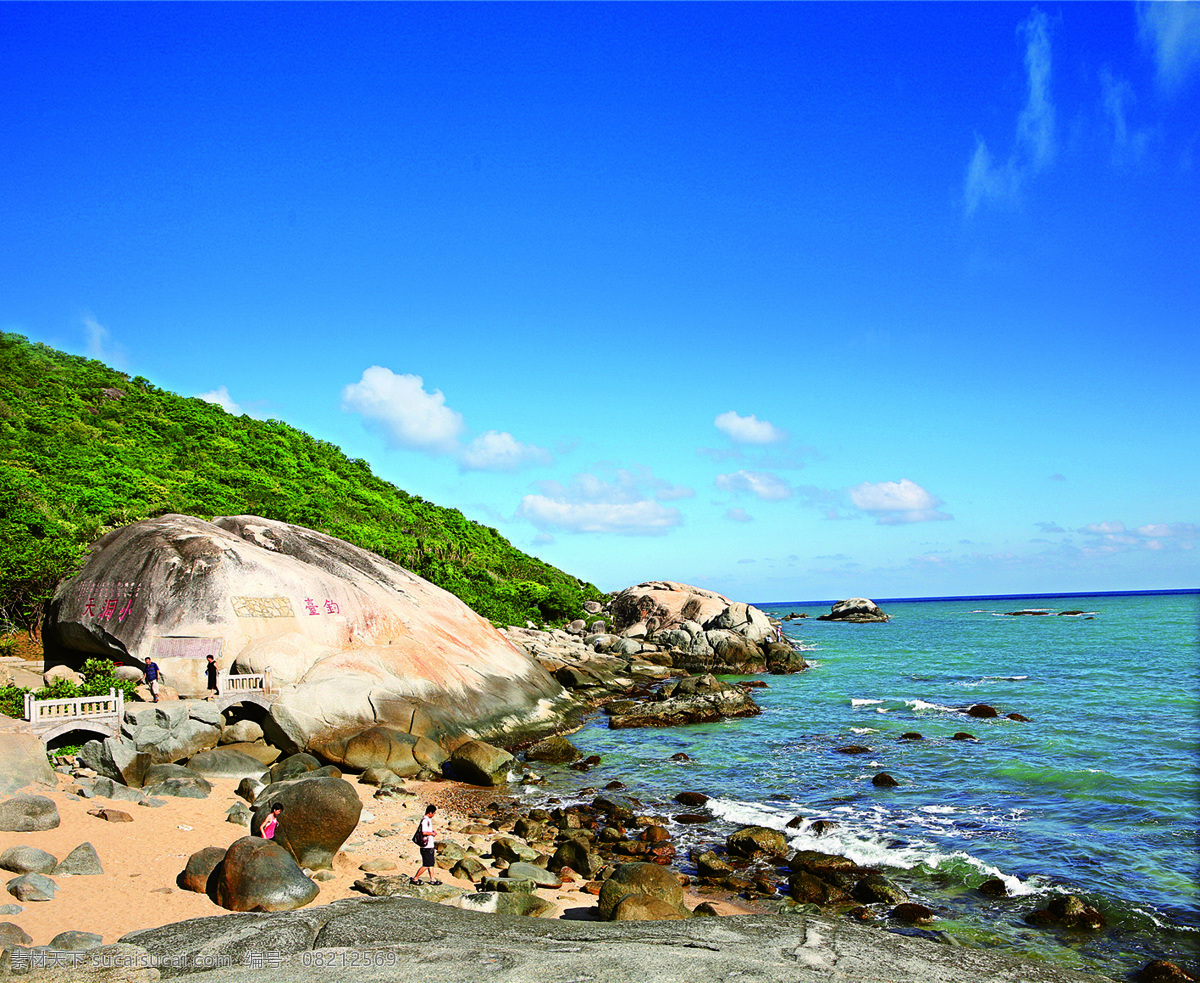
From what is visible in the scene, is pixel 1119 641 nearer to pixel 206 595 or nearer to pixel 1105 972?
pixel 1105 972

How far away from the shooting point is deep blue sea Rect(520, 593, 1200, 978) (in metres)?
15.1

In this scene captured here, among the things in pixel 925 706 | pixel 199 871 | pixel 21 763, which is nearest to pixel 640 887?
pixel 199 871

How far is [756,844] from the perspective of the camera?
18.5m

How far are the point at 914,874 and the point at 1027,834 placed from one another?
14.8 ft

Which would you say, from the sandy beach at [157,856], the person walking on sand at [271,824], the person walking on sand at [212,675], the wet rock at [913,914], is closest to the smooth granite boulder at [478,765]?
the sandy beach at [157,856]

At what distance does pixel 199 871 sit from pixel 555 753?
52.0 ft

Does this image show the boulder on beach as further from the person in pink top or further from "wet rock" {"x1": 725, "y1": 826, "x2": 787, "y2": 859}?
the person in pink top

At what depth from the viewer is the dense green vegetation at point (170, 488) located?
31516 millimetres

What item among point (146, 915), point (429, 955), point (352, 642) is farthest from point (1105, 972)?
point (352, 642)

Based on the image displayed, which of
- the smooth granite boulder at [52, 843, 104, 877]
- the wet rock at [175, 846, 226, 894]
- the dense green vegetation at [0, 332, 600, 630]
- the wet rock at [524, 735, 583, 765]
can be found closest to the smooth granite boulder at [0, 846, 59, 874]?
the smooth granite boulder at [52, 843, 104, 877]

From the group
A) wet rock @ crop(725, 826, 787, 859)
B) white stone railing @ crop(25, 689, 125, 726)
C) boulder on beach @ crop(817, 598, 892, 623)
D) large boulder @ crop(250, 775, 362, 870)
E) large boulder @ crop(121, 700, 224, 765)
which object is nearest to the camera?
large boulder @ crop(250, 775, 362, 870)

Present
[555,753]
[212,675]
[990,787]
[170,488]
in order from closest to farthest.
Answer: [990,787] < [212,675] < [555,753] < [170,488]

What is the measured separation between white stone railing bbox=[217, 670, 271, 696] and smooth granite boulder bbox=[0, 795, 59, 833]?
322 inches

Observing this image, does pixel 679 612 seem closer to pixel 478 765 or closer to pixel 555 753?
pixel 555 753
